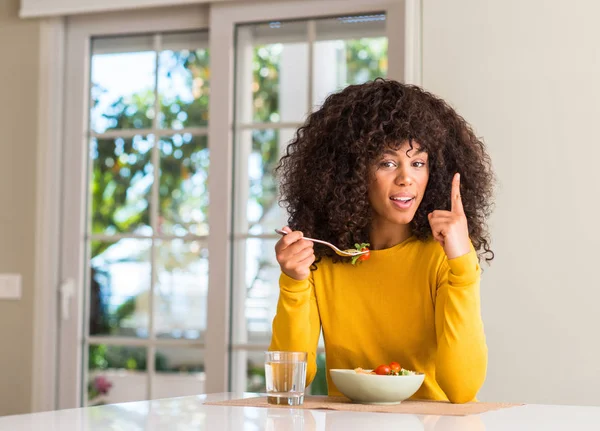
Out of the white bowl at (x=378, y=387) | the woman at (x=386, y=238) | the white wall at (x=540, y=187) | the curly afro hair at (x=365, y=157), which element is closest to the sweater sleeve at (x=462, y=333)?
the woman at (x=386, y=238)

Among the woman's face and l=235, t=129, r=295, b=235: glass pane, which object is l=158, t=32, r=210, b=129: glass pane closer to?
l=235, t=129, r=295, b=235: glass pane

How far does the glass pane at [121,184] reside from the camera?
3469 mm

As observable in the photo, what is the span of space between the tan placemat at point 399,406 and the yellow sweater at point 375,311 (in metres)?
0.16

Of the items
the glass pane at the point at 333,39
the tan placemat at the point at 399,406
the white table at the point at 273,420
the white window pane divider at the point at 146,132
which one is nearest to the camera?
the white table at the point at 273,420

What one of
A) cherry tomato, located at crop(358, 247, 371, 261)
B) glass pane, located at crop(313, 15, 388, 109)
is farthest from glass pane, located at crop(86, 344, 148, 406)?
cherry tomato, located at crop(358, 247, 371, 261)

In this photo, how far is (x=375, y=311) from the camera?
1.82 meters

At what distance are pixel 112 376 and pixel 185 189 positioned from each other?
40.8 inches

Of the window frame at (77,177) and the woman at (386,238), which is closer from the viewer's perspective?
the woman at (386,238)

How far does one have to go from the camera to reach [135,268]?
3490mm

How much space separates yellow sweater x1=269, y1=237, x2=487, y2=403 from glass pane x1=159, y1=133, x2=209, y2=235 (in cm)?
193

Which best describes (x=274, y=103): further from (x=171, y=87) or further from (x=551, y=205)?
(x=551, y=205)

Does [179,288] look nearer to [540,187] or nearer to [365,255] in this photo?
[540,187]

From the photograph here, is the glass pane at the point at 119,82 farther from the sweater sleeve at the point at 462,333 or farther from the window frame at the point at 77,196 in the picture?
the sweater sleeve at the point at 462,333

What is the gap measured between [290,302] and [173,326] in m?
1.85
